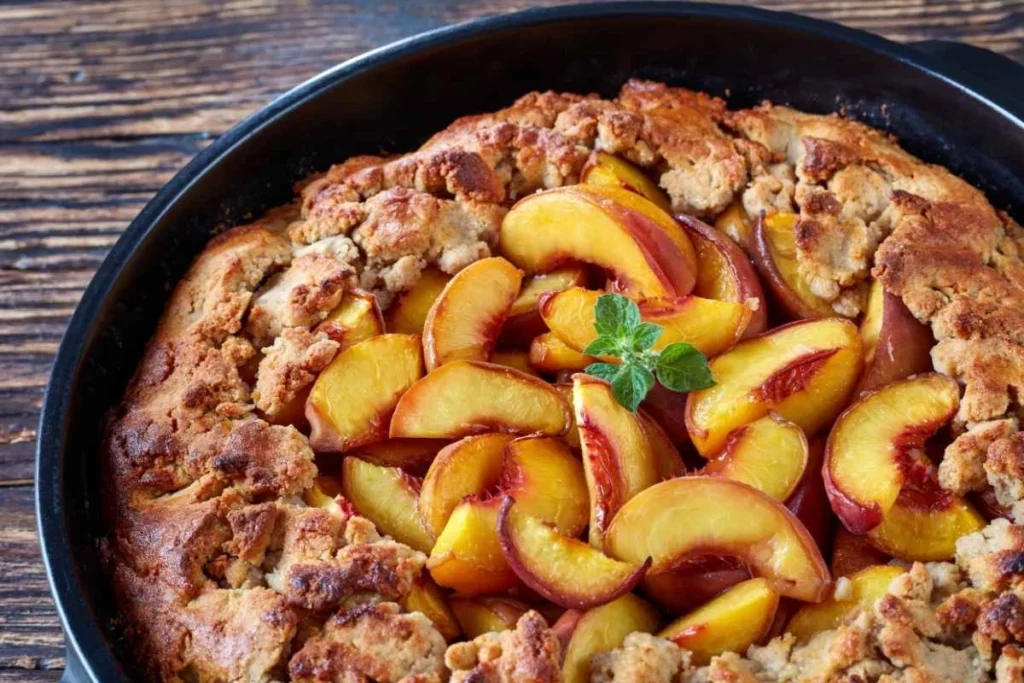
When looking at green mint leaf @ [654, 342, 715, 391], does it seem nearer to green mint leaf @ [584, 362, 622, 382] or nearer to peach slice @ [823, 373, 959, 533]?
green mint leaf @ [584, 362, 622, 382]

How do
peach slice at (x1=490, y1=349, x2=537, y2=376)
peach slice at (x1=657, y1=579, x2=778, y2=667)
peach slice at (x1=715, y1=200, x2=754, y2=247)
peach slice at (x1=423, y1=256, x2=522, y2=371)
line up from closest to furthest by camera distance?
1. peach slice at (x1=657, y1=579, x2=778, y2=667)
2. peach slice at (x1=423, y1=256, x2=522, y2=371)
3. peach slice at (x1=490, y1=349, x2=537, y2=376)
4. peach slice at (x1=715, y1=200, x2=754, y2=247)

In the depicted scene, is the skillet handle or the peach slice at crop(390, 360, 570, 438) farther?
the skillet handle

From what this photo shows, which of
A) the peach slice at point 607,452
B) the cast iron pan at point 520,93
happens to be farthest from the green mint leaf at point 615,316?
the cast iron pan at point 520,93

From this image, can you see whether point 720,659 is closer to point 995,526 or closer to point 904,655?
point 904,655

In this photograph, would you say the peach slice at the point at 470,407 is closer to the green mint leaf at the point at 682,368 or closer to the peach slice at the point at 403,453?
the peach slice at the point at 403,453

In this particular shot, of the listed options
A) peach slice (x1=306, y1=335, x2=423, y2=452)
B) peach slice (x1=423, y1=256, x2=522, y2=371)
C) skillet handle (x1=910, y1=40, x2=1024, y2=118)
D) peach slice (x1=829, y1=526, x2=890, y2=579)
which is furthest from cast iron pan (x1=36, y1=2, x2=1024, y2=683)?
peach slice (x1=829, y1=526, x2=890, y2=579)

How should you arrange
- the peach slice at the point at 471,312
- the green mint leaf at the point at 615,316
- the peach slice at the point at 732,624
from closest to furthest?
the peach slice at the point at 732,624 < the green mint leaf at the point at 615,316 < the peach slice at the point at 471,312
